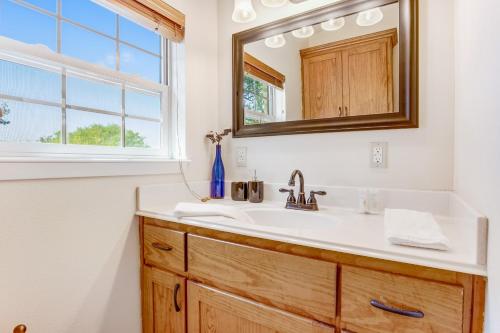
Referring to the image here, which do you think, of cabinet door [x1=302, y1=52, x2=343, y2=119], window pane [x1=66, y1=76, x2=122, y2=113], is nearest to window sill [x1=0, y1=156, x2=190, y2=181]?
window pane [x1=66, y1=76, x2=122, y2=113]

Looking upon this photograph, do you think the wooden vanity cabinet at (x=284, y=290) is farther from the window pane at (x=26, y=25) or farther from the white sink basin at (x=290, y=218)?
the window pane at (x=26, y=25)

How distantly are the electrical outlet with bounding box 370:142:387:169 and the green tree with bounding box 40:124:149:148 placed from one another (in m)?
1.18

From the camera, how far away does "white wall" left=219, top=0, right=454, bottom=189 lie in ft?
3.48

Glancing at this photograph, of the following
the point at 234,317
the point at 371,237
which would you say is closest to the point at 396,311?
the point at 371,237

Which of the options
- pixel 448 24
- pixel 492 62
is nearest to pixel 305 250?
pixel 492 62

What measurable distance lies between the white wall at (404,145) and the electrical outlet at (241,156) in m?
0.09

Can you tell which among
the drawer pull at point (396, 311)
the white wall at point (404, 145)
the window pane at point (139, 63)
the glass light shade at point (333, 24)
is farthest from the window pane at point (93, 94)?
the drawer pull at point (396, 311)

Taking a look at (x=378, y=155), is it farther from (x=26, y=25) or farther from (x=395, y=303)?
(x=26, y=25)

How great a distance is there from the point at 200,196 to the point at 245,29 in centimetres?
105

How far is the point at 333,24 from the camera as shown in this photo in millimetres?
1288

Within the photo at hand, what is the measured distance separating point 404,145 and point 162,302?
50.1 inches

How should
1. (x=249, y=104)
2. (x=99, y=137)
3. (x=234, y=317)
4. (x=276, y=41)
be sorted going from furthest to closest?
1. (x=249, y=104)
2. (x=276, y=41)
3. (x=99, y=137)
4. (x=234, y=317)

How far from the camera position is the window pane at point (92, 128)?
1131 millimetres

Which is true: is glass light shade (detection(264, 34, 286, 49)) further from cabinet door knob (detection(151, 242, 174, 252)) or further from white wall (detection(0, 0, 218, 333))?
cabinet door knob (detection(151, 242, 174, 252))
